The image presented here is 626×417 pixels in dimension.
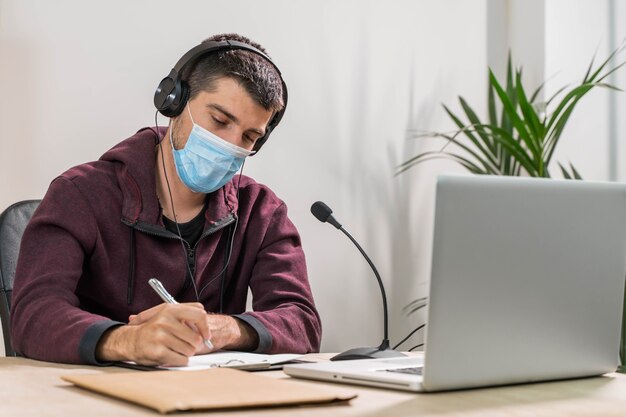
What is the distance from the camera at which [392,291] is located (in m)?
2.89

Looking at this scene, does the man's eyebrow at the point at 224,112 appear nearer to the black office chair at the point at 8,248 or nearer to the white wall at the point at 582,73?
the black office chair at the point at 8,248

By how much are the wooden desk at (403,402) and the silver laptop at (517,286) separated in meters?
0.02

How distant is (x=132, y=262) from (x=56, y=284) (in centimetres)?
21

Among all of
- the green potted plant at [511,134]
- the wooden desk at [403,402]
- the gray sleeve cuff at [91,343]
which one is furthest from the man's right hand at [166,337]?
the green potted plant at [511,134]

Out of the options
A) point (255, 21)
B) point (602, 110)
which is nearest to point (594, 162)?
point (602, 110)

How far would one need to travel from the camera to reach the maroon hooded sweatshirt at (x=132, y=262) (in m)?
1.44

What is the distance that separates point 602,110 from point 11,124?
216 cm

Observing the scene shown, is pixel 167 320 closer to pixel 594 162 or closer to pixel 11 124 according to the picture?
pixel 11 124

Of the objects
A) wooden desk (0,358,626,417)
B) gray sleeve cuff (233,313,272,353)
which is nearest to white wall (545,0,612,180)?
gray sleeve cuff (233,313,272,353)

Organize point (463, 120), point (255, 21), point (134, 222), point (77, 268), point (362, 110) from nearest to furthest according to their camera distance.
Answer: point (77, 268), point (134, 222), point (255, 21), point (362, 110), point (463, 120)

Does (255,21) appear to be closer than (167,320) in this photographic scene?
No

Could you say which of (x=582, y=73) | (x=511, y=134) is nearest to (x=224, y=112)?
(x=511, y=134)

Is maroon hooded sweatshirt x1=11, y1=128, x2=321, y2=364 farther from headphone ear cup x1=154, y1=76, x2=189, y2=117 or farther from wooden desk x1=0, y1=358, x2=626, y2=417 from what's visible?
wooden desk x1=0, y1=358, x2=626, y2=417

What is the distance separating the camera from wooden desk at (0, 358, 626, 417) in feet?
2.70
